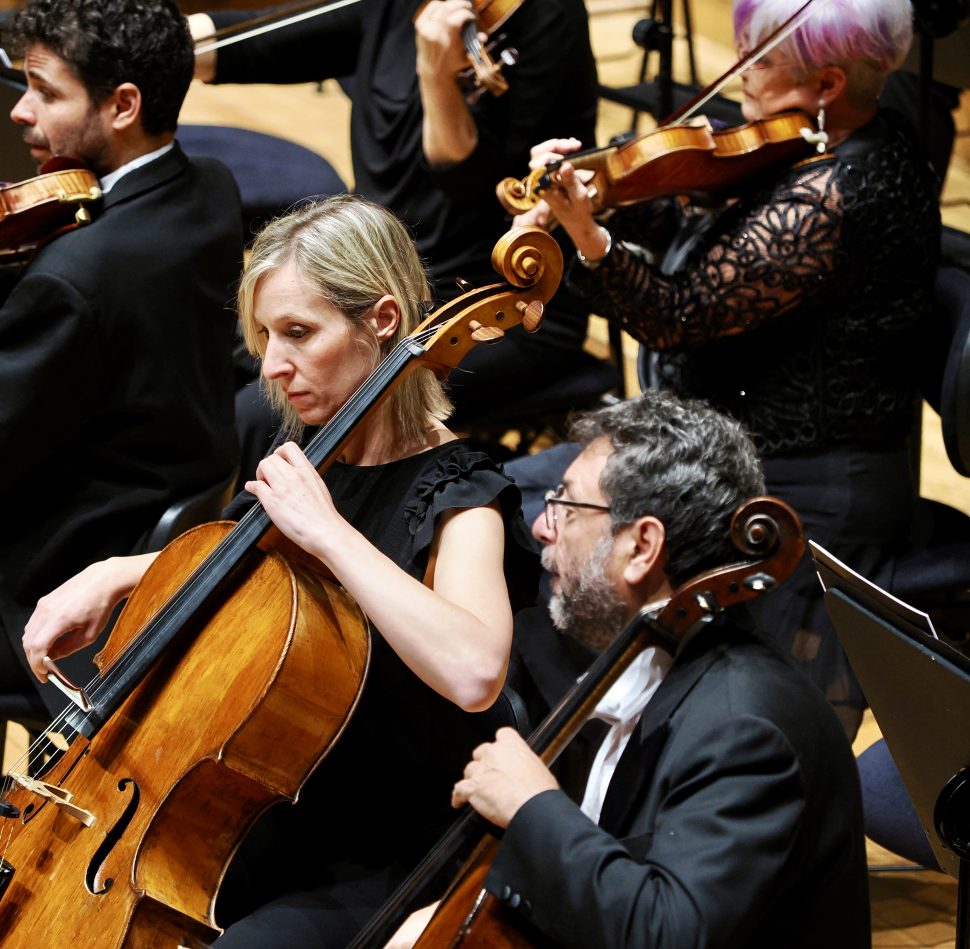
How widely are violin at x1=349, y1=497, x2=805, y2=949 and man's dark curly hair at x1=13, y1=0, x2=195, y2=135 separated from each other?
1296mm

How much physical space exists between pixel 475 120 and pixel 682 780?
74.3 inches

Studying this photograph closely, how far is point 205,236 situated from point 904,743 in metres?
1.36

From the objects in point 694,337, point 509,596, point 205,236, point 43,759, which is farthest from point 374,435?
point 694,337

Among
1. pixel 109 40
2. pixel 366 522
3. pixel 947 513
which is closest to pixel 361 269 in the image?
pixel 366 522

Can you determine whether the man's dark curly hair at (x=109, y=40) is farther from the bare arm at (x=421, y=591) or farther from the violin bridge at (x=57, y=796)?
the violin bridge at (x=57, y=796)

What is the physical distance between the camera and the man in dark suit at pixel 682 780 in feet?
4.35

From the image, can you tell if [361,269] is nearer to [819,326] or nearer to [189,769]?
[189,769]

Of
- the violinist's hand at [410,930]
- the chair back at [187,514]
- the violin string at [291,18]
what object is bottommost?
the violinist's hand at [410,930]

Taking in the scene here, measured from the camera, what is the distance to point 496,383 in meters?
3.01

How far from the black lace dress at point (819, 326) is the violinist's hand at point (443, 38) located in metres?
0.58

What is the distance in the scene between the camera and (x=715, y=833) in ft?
4.36

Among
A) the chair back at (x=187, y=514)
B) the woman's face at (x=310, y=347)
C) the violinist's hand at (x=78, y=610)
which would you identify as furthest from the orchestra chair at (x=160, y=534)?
the woman's face at (x=310, y=347)

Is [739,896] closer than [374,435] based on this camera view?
Yes

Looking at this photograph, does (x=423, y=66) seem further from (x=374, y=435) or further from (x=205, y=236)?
(x=374, y=435)
